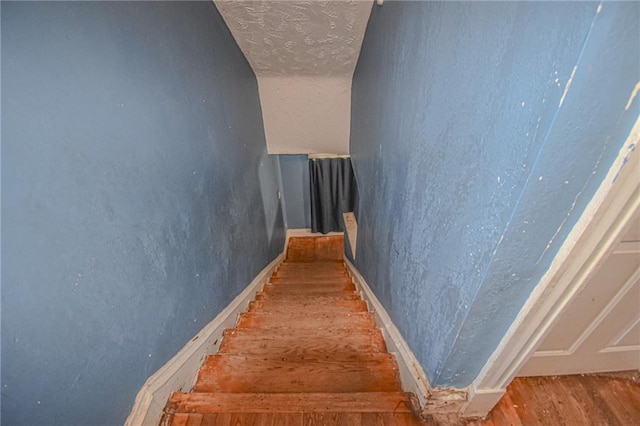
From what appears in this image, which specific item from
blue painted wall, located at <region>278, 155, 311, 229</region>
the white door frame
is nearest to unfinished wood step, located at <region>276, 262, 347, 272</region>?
blue painted wall, located at <region>278, 155, 311, 229</region>

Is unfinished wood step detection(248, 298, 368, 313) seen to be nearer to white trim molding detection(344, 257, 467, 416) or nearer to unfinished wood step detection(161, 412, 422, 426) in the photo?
white trim molding detection(344, 257, 467, 416)

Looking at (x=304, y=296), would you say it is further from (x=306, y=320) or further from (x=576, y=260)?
(x=576, y=260)

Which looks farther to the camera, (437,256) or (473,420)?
(473,420)

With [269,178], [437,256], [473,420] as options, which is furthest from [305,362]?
[269,178]

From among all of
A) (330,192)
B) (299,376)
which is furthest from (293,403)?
(330,192)

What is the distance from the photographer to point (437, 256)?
0.81 metres

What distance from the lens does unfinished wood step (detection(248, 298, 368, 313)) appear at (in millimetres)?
1932

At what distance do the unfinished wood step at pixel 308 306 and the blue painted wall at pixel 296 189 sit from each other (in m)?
2.90

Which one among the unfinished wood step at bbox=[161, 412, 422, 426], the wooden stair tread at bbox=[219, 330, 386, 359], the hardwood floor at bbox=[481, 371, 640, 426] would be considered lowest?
the wooden stair tread at bbox=[219, 330, 386, 359]

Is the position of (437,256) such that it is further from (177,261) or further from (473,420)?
(177,261)

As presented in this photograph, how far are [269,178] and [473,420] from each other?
301 centimetres

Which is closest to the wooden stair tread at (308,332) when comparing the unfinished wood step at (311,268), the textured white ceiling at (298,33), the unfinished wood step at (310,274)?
the unfinished wood step at (310,274)

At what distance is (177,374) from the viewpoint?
1064mm

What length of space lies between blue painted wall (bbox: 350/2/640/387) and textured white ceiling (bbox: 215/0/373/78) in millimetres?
634
